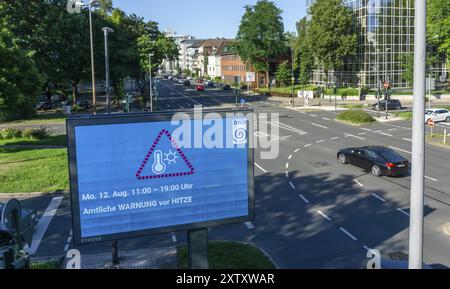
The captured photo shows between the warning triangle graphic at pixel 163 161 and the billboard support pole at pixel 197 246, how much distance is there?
1586mm

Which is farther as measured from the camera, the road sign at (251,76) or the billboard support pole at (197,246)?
the road sign at (251,76)

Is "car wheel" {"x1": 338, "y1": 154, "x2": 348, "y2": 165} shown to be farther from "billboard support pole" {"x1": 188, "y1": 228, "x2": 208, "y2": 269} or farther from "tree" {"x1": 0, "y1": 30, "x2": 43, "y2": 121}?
"tree" {"x1": 0, "y1": 30, "x2": 43, "y2": 121}

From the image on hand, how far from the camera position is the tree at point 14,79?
32.2m

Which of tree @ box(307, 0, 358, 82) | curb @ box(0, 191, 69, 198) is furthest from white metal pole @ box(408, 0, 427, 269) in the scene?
tree @ box(307, 0, 358, 82)

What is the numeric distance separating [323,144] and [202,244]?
82.6ft

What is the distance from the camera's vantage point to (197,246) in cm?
1224

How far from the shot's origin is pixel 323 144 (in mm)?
36094

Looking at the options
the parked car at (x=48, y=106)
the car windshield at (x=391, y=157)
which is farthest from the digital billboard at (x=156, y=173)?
the parked car at (x=48, y=106)

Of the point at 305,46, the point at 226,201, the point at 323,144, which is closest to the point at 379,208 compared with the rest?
the point at 226,201

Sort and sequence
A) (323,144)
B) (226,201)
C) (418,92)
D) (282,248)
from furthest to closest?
(323,144), (282,248), (226,201), (418,92)

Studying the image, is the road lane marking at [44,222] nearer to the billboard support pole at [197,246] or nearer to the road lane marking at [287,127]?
the billboard support pole at [197,246]

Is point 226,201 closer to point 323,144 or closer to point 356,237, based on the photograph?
point 356,237

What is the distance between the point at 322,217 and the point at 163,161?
383 inches

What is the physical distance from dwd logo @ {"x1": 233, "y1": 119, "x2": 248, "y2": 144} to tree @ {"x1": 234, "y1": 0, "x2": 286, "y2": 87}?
81.1m
